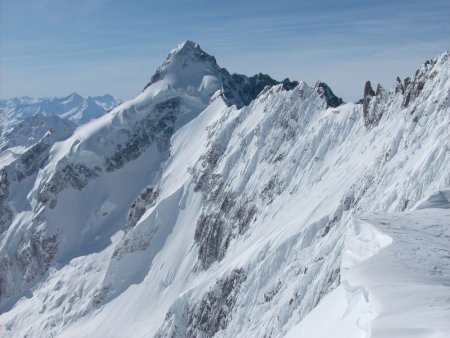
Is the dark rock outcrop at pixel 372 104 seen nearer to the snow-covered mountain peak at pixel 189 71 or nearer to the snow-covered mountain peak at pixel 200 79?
the snow-covered mountain peak at pixel 200 79

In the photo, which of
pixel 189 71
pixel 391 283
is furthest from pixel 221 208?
pixel 391 283

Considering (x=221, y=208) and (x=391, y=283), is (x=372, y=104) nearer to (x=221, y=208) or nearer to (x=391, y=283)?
(x=221, y=208)

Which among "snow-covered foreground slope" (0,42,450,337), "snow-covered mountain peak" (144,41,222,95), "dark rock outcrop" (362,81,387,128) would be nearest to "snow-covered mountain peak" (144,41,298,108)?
"snow-covered mountain peak" (144,41,222,95)

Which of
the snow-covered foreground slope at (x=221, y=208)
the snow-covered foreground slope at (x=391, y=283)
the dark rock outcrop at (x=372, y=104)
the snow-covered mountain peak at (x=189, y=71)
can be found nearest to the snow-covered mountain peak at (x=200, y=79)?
the snow-covered mountain peak at (x=189, y=71)

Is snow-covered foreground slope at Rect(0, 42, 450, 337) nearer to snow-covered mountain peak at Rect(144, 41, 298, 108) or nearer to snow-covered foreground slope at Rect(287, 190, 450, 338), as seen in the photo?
snow-covered foreground slope at Rect(287, 190, 450, 338)

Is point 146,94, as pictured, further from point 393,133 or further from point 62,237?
point 393,133

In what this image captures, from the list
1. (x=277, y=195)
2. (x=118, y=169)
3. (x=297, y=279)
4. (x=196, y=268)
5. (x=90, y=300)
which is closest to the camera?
(x=297, y=279)

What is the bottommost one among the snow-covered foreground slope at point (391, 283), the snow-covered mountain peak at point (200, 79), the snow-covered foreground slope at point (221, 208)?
the snow-covered foreground slope at point (221, 208)

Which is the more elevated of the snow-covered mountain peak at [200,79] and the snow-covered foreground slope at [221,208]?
the snow-covered mountain peak at [200,79]

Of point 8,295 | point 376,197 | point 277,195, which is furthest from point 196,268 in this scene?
point 8,295
